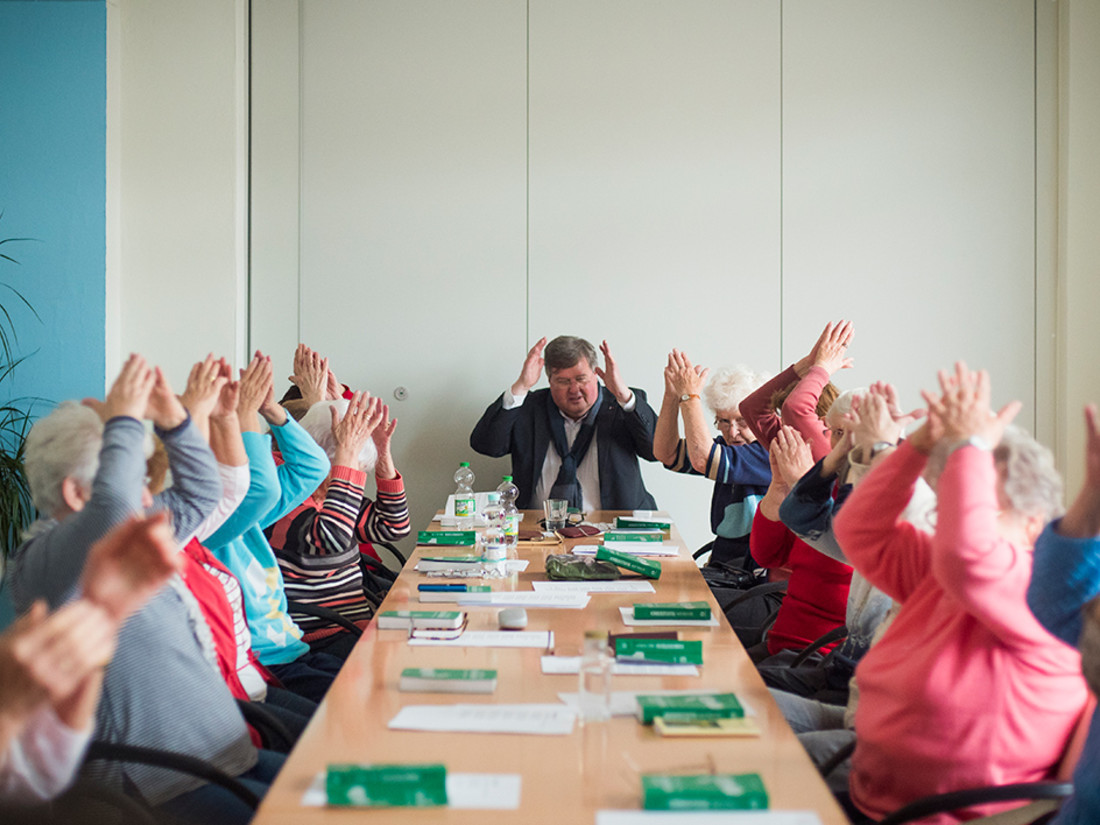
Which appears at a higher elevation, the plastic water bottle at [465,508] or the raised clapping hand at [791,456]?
the raised clapping hand at [791,456]

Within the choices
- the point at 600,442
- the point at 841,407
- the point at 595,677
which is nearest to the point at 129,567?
the point at 595,677

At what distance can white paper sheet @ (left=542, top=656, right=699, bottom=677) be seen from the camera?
190cm

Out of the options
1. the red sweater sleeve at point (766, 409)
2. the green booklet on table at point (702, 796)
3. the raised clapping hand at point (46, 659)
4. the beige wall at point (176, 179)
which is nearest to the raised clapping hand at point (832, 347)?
the red sweater sleeve at point (766, 409)

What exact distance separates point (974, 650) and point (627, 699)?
0.62m

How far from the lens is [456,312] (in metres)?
5.63

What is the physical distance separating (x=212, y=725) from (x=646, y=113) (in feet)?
15.3

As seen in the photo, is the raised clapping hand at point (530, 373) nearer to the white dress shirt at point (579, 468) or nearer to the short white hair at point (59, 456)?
the white dress shirt at point (579, 468)

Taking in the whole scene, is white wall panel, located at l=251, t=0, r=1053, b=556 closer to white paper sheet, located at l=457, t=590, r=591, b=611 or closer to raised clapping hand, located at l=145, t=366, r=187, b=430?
white paper sheet, located at l=457, t=590, r=591, b=611

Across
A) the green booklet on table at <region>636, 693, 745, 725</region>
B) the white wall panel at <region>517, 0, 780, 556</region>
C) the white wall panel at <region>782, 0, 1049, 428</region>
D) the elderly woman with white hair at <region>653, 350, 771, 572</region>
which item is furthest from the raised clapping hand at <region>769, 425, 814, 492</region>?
the white wall panel at <region>782, 0, 1049, 428</region>

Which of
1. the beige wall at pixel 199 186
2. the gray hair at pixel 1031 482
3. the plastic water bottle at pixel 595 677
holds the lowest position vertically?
the plastic water bottle at pixel 595 677

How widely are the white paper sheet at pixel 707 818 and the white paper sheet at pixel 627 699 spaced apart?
1.22 ft

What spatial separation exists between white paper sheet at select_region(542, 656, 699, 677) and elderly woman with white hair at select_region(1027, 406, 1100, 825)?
68cm

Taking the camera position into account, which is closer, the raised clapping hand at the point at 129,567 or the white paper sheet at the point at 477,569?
the raised clapping hand at the point at 129,567

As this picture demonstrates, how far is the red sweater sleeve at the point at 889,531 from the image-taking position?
1834 mm
